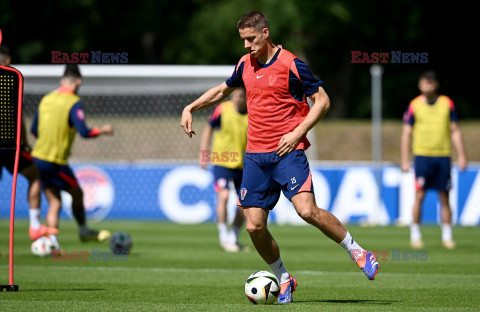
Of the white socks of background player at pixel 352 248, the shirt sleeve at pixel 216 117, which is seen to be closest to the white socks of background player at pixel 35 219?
the shirt sleeve at pixel 216 117

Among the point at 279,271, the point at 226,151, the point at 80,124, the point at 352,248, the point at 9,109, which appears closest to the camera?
the point at 352,248

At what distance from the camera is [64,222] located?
18.5 metres

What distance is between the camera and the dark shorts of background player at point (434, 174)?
12.9 meters

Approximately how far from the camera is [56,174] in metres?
11.6

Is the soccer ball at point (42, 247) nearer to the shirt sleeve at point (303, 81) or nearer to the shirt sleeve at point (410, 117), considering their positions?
the shirt sleeve at point (303, 81)

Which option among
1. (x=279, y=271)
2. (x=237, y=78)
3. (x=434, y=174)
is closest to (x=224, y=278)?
(x=279, y=271)

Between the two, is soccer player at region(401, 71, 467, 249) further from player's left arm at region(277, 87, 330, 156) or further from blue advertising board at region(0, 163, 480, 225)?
player's left arm at region(277, 87, 330, 156)

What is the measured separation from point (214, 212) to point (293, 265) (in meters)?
8.03

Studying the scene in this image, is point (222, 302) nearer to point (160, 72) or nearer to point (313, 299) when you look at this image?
point (313, 299)

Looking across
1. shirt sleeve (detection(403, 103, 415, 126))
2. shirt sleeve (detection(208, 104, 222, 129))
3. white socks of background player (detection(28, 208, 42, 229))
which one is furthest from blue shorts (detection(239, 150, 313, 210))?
shirt sleeve (detection(403, 103, 415, 126))

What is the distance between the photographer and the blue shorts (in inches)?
278

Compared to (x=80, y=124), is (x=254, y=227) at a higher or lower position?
lower

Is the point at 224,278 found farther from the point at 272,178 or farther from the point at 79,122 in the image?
the point at 79,122

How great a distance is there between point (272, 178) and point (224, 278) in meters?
2.19
